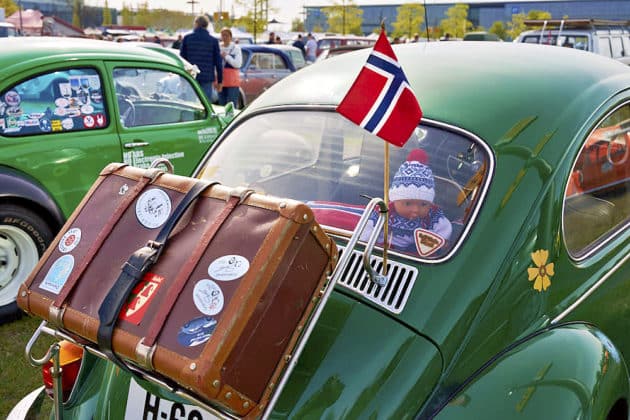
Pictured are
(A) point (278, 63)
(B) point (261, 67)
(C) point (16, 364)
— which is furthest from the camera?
(A) point (278, 63)

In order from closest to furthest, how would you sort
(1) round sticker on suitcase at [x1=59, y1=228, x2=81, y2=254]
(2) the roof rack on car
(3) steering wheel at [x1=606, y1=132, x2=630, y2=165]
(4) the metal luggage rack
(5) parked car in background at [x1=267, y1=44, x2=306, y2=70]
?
(4) the metal luggage rack
(1) round sticker on suitcase at [x1=59, y1=228, x2=81, y2=254]
(3) steering wheel at [x1=606, y1=132, x2=630, y2=165]
(2) the roof rack on car
(5) parked car in background at [x1=267, y1=44, x2=306, y2=70]

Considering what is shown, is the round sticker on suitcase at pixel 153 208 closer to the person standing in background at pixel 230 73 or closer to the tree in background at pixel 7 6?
the person standing in background at pixel 230 73

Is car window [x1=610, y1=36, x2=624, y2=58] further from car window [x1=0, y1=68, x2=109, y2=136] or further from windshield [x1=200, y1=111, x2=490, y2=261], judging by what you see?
windshield [x1=200, y1=111, x2=490, y2=261]

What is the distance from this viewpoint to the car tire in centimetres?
466

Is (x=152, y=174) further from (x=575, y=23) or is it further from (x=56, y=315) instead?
(x=575, y=23)

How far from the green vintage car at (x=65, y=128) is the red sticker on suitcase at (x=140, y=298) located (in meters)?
3.05

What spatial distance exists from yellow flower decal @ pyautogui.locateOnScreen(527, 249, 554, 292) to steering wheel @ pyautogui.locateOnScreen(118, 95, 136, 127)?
398 centimetres

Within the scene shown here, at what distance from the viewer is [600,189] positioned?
2.97 meters

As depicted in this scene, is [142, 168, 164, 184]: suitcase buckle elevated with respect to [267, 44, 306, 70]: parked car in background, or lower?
elevated

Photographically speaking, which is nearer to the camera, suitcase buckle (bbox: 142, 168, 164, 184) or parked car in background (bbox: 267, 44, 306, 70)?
suitcase buckle (bbox: 142, 168, 164, 184)

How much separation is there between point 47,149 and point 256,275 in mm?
3681

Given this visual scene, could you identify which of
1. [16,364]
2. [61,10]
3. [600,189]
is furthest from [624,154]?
[61,10]

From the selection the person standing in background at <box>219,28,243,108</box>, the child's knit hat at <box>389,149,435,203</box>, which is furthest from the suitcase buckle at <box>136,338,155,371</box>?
the person standing in background at <box>219,28,243,108</box>

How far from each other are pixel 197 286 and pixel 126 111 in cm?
408
